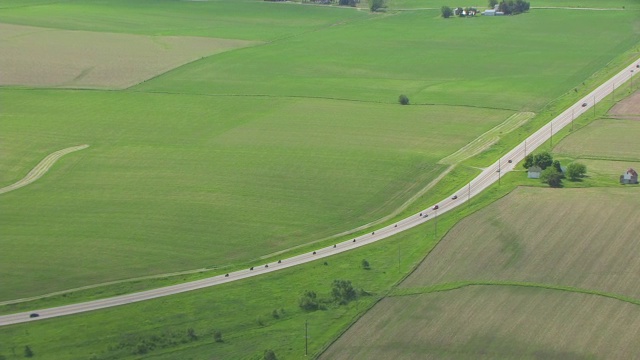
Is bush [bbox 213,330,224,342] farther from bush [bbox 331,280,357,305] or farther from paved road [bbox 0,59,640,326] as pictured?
bush [bbox 331,280,357,305]

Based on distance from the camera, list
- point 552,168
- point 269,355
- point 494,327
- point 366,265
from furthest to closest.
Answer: point 552,168 < point 366,265 < point 494,327 < point 269,355

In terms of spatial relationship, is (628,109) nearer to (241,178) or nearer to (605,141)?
(605,141)

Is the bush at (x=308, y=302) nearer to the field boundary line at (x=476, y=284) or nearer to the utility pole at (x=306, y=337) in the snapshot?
the utility pole at (x=306, y=337)

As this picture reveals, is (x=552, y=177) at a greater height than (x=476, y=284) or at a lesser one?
greater

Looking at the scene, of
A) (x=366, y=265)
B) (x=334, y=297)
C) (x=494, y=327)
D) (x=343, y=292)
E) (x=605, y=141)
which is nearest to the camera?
(x=494, y=327)

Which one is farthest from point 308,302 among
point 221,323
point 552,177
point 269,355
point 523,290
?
point 552,177

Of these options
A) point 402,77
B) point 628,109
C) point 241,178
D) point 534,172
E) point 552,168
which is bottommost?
point 628,109

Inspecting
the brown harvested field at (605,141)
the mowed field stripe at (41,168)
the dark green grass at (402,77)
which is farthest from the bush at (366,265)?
the dark green grass at (402,77)
